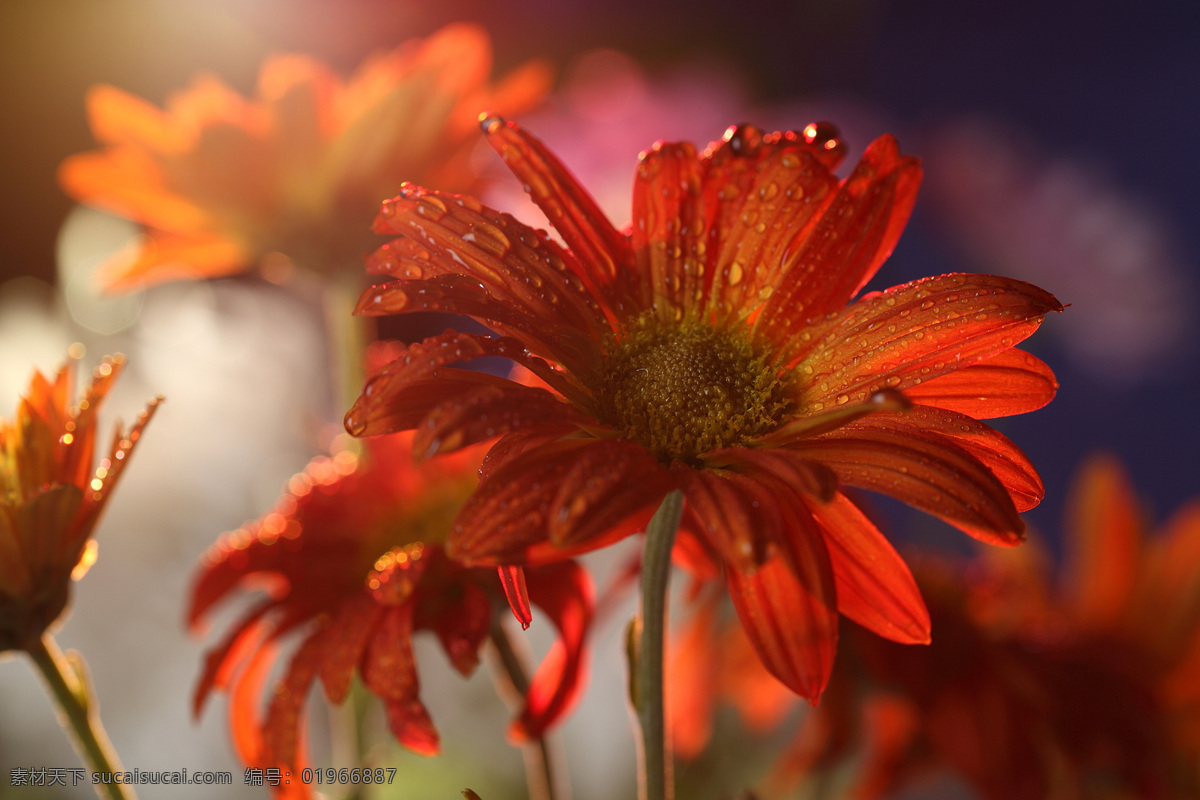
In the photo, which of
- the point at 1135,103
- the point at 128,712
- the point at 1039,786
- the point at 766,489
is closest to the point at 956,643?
the point at 1039,786

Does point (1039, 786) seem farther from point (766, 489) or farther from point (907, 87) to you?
point (907, 87)

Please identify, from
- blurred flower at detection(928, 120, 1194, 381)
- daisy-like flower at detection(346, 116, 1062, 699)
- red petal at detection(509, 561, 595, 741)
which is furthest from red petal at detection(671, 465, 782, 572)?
blurred flower at detection(928, 120, 1194, 381)

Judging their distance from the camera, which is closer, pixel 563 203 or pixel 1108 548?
pixel 563 203

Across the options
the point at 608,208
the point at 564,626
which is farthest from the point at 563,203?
the point at 608,208

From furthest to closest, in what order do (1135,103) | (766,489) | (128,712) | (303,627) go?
(1135,103) → (128,712) → (303,627) → (766,489)

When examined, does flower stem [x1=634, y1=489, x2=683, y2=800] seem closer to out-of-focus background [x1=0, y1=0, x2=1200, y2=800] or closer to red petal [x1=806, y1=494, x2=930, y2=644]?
red petal [x1=806, y1=494, x2=930, y2=644]

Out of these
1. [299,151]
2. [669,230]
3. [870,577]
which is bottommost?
[870,577]

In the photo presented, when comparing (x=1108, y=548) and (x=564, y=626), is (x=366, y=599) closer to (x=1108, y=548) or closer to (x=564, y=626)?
(x=564, y=626)
